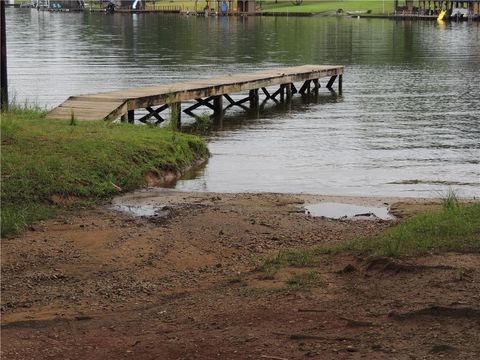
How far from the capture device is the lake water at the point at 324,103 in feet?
63.9

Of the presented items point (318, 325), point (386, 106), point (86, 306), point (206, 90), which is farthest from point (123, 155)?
point (386, 106)

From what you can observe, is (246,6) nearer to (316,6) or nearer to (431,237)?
(316,6)

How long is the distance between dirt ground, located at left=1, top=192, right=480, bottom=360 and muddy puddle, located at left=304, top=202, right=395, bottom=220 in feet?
5.41

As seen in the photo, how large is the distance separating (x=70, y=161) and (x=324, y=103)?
73.2 ft

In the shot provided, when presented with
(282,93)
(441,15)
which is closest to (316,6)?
(441,15)

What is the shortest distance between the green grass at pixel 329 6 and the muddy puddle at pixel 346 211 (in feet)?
433

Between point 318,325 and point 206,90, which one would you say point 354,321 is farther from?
point 206,90

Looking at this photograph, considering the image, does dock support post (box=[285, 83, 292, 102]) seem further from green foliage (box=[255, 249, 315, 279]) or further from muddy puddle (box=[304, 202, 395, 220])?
green foliage (box=[255, 249, 315, 279])

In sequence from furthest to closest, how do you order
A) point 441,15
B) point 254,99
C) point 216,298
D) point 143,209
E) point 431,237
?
point 441,15 < point 254,99 < point 143,209 < point 431,237 < point 216,298

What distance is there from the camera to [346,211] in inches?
558

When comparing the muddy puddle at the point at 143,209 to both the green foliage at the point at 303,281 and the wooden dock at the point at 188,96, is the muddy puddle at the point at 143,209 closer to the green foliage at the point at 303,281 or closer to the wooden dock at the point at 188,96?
the green foliage at the point at 303,281

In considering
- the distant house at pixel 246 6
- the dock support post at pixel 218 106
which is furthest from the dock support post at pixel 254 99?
the distant house at pixel 246 6

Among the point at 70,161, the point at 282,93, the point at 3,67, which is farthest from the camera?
the point at 282,93

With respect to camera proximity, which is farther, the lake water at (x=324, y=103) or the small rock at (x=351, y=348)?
the lake water at (x=324, y=103)
